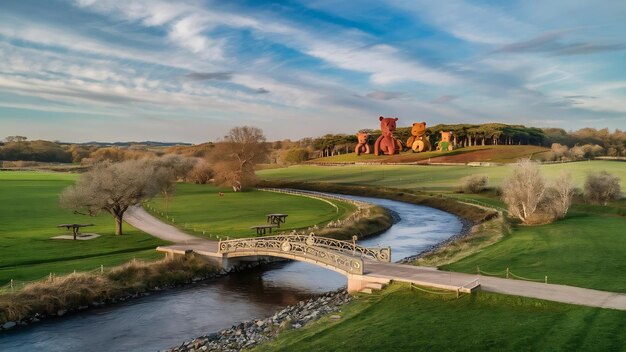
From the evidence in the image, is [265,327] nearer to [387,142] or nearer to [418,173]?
[418,173]

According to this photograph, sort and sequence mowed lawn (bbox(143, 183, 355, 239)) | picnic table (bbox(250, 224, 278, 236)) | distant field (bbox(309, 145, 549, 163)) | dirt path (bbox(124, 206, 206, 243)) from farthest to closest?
distant field (bbox(309, 145, 549, 163)) < mowed lawn (bbox(143, 183, 355, 239)) < picnic table (bbox(250, 224, 278, 236)) < dirt path (bbox(124, 206, 206, 243))

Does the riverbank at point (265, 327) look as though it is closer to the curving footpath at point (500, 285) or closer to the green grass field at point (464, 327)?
the green grass field at point (464, 327)

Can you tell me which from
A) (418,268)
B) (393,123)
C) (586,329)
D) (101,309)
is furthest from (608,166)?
(101,309)

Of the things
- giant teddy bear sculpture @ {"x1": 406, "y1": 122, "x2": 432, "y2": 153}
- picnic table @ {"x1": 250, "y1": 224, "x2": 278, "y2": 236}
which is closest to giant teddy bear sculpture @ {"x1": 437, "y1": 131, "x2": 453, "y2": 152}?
giant teddy bear sculpture @ {"x1": 406, "y1": 122, "x2": 432, "y2": 153}

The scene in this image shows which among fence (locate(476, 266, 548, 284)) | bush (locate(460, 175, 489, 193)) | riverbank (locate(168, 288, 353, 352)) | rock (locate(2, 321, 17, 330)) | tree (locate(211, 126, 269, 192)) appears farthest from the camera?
tree (locate(211, 126, 269, 192))

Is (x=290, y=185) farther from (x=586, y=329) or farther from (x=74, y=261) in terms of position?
(x=586, y=329)

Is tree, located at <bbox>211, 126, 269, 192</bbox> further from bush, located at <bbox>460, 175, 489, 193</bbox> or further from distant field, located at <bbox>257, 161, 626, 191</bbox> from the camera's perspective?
bush, located at <bbox>460, 175, 489, 193</bbox>

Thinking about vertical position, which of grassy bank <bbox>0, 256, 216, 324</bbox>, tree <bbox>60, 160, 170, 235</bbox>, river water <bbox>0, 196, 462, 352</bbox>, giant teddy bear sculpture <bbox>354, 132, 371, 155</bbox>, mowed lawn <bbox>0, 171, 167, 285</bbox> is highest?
giant teddy bear sculpture <bbox>354, 132, 371, 155</bbox>

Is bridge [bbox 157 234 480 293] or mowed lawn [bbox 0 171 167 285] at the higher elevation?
bridge [bbox 157 234 480 293]
